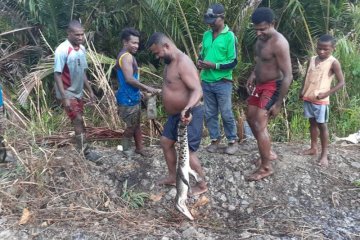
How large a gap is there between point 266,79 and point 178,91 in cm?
92

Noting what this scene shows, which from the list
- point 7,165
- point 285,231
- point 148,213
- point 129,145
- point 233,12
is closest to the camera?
point 285,231

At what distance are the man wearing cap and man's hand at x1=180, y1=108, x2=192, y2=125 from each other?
1.12 metres

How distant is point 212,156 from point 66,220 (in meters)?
1.74

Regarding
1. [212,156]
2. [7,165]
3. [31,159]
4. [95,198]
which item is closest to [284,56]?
[212,156]

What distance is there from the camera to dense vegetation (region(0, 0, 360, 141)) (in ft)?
22.0

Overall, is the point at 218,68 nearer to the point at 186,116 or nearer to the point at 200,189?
the point at 186,116

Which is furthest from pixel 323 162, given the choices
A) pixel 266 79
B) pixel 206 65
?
pixel 206 65

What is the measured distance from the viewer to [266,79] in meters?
4.45

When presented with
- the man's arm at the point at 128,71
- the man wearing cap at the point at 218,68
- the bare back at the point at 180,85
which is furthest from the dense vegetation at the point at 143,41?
the bare back at the point at 180,85

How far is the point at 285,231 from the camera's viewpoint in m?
4.04

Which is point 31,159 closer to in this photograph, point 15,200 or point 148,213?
point 15,200

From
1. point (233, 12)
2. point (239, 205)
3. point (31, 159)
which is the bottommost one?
point (239, 205)

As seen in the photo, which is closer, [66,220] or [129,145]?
[66,220]

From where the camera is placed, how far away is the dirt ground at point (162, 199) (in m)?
4.02
